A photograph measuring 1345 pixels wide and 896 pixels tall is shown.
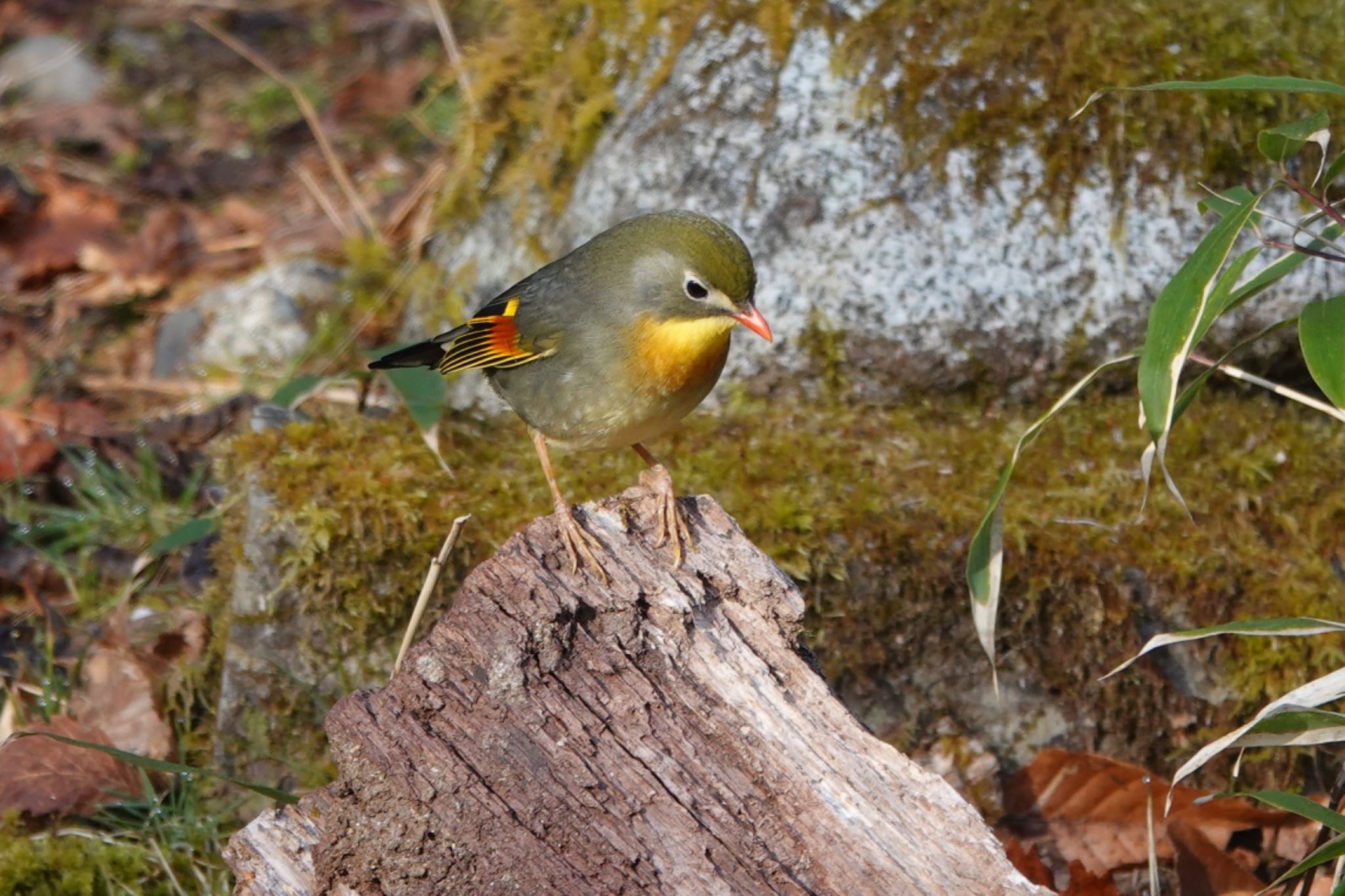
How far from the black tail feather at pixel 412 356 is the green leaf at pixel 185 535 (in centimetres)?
104

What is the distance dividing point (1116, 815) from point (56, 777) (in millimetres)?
3311

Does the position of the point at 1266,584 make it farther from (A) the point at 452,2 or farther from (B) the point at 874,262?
(A) the point at 452,2

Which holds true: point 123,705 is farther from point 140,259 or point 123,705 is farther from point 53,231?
point 53,231

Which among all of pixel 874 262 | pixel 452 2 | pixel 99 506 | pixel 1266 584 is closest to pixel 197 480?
pixel 99 506

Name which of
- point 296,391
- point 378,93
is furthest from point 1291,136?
Answer: point 378,93

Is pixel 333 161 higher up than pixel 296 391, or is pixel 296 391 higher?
pixel 296 391

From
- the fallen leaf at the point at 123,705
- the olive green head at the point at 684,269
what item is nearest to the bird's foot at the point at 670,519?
Result: the olive green head at the point at 684,269

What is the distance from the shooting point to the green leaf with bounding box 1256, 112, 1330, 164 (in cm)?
283

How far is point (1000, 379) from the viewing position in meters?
5.08

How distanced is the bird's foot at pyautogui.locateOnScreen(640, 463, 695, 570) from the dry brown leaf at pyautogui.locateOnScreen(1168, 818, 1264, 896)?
5.83ft

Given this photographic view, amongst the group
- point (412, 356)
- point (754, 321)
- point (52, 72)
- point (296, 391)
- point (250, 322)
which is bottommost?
point (250, 322)

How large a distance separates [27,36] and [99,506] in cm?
516

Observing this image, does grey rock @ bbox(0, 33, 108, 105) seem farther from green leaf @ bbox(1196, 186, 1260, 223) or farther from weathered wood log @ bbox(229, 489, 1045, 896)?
green leaf @ bbox(1196, 186, 1260, 223)

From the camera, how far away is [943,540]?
446cm
